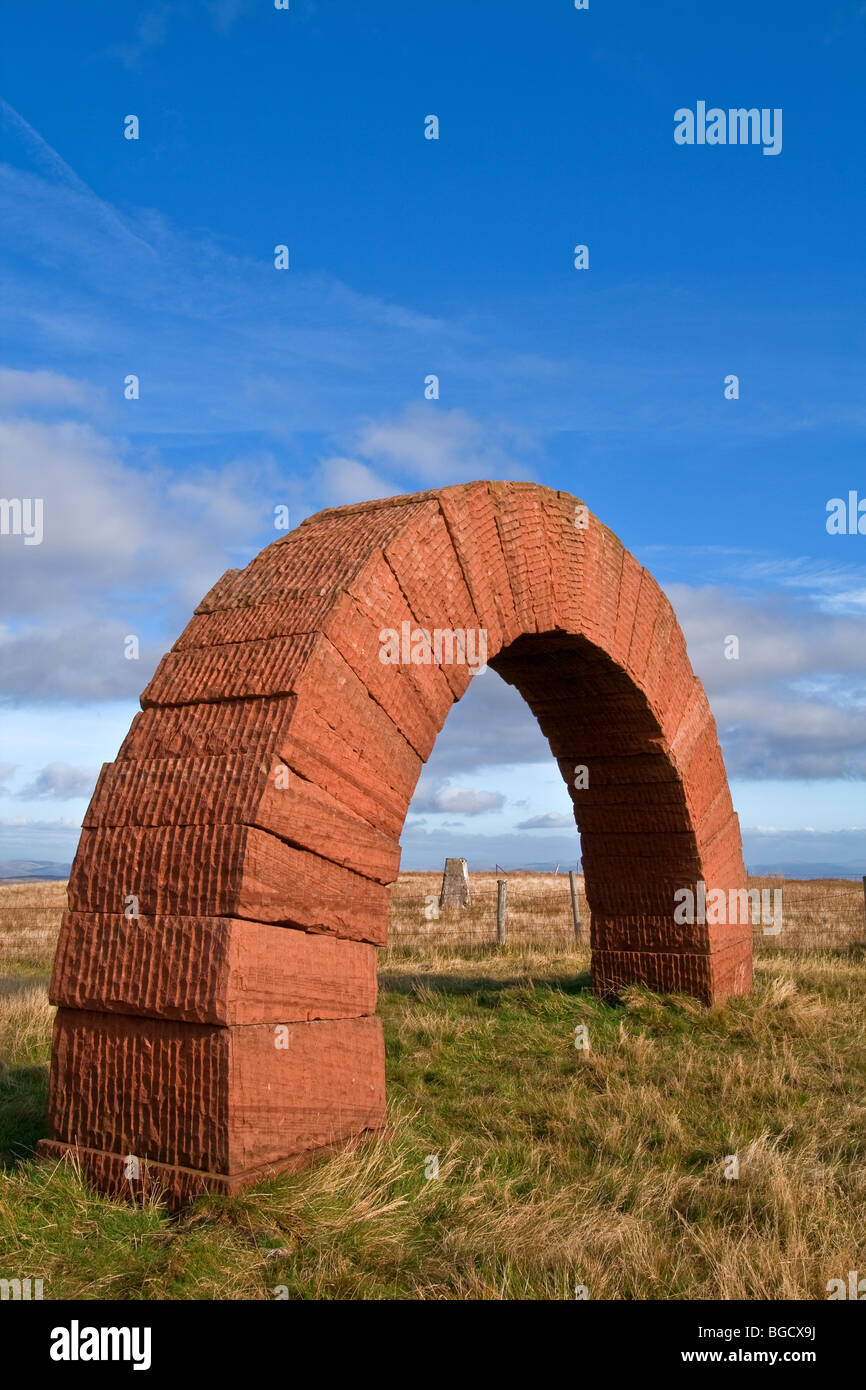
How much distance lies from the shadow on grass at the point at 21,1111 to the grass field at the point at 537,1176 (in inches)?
0.7

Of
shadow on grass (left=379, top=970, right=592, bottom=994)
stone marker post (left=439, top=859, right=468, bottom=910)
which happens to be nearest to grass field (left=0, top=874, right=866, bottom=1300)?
shadow on grass (left=379, top=970, right=592, bottom=994)

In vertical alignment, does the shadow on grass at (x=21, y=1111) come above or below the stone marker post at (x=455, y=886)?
below

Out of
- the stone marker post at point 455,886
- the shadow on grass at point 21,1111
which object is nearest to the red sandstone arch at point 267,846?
the shadow on grass at point 21,1111

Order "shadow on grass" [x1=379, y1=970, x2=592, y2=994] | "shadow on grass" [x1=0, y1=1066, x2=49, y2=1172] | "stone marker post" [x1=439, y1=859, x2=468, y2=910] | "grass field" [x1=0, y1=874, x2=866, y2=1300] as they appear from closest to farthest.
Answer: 1. "grass field" [x1=0, y1=874, x2=866, y2=1300]
2. "shadow on grass" [x1=0, y1=1066, x2=49, y2=1172]
3. "shadow on grass" [x1=379, y1=970, x2=592, y2=994]
4. "stone marker post" [x1=439, y1=859, x2=468, y2=910]

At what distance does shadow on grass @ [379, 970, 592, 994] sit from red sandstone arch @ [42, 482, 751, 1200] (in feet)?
12.1

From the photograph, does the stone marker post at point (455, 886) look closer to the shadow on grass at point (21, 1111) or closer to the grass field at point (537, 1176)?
the grass field at point (537, 1176)

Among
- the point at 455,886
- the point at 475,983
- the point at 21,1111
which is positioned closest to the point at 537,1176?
the point at 21,1111

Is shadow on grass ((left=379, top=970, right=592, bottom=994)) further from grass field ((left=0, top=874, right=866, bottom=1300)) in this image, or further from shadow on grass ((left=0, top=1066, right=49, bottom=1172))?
shadow on grass ((left=0, top=1066, right=49, bottom=1172))

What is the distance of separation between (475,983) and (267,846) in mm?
5769

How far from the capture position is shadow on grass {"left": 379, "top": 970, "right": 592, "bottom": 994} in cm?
860

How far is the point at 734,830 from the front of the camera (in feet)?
29.3

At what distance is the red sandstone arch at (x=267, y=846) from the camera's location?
12.8 feet

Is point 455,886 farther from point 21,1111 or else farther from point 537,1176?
point 537,1176
